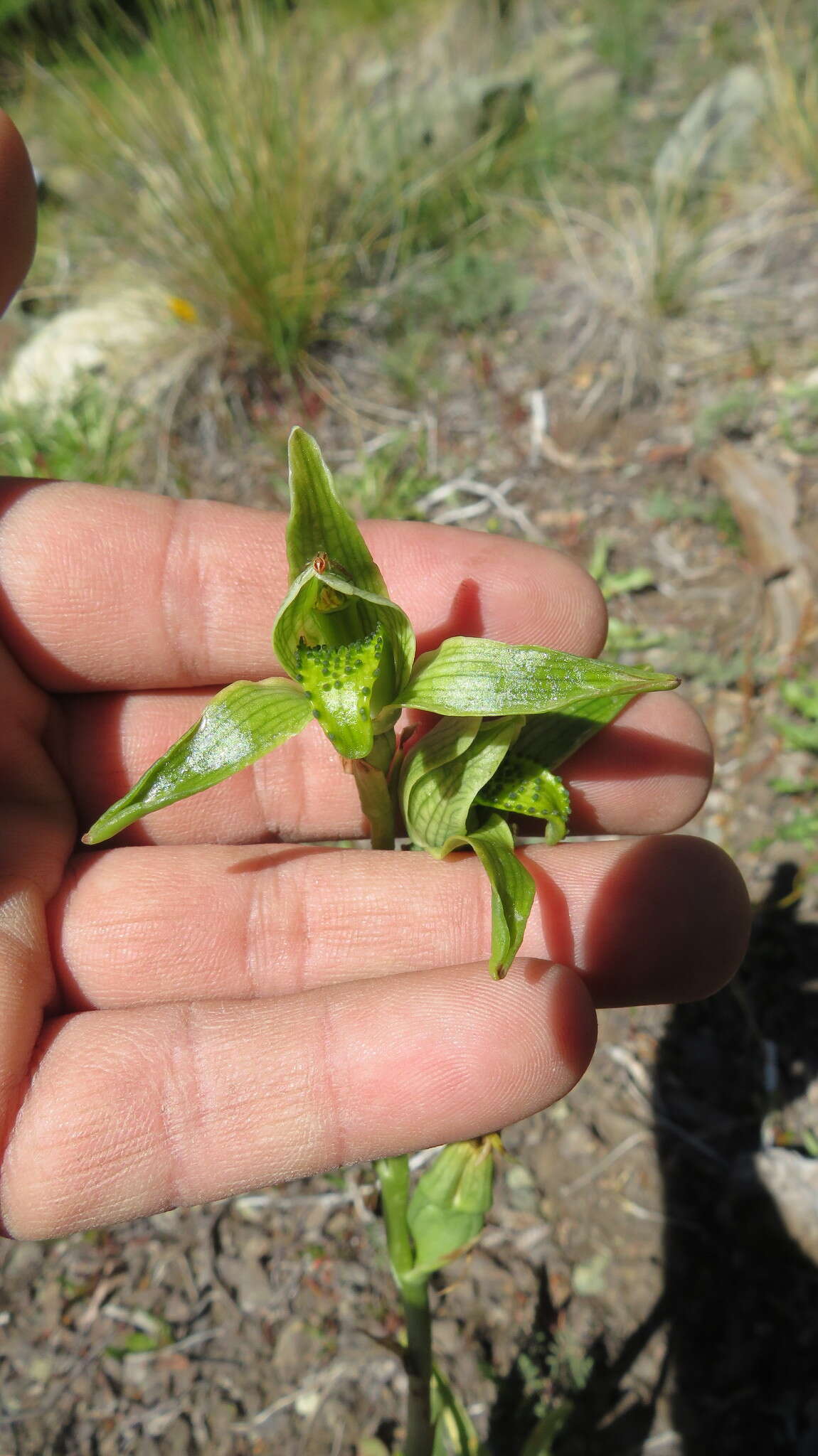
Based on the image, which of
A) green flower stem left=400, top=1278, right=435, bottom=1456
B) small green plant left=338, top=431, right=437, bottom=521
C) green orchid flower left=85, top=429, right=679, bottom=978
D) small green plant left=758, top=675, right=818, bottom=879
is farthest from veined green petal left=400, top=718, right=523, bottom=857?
small green plant left=338, top=431, right=437, bottom=521

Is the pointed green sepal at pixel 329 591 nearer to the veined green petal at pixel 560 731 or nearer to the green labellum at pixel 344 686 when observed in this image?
the green labellum at pixel 344 686

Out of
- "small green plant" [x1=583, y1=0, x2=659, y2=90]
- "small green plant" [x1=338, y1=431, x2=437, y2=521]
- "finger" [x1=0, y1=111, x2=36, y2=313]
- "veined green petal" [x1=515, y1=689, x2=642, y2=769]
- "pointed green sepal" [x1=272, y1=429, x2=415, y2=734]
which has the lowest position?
"small green plant" [x1=338, y1=431, x2=437, y2=521]

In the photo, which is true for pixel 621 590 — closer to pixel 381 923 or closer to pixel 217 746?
pixel 381 923

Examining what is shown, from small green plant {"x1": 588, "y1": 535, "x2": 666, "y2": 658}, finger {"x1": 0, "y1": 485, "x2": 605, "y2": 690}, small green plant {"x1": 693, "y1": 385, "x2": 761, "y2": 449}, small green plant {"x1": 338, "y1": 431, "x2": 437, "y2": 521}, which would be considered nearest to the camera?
finger {"x1": 0, "y1": 485, "x2": 605, "y2": 690}

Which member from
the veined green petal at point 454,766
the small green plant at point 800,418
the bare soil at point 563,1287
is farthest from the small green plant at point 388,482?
the veined green petal at point 454,766

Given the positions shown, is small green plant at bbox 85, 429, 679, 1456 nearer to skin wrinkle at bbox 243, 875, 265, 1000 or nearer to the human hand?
the human hand

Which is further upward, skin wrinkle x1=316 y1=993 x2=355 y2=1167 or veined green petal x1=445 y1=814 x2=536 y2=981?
veined green petal x1=445 y1=814 x2=536 y2=981

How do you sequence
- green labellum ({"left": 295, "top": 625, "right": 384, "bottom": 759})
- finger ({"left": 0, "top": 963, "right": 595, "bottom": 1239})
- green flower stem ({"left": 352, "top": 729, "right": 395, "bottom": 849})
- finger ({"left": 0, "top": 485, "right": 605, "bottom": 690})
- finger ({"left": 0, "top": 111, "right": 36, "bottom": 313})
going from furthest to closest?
finger ({"left": 0, "top": 485, "right": 605, "bottom": 690}), finger ({"left": 0, "top": 111, "right": 36, "bottom": 313}), green flower stem ({"left": 352, "top": 729, "right": 395, "bottom": 849}), finger ({"left": 0, "top": 963, "right": 595, "bottom": 1239}), green labellum ({"left": 295, "top": 625, "right": 384, "bottom": 759})

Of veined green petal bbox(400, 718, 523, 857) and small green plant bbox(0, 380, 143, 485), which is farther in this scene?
small green plant bbox(0, 380, 143, 485)
